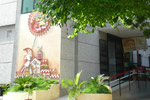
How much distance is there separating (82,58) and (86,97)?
488 cm

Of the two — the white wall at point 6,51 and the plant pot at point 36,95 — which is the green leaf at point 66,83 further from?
the white wall at point 6,51

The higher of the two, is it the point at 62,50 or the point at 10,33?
the point at 10,33

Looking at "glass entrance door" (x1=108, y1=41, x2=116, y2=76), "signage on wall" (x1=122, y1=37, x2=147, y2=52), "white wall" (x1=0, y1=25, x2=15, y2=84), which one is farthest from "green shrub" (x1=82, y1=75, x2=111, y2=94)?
"signage on wall" (x1=122, y1=37, x2=147, y2=52)

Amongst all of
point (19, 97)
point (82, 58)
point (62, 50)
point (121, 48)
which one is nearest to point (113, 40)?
point (121, 48)

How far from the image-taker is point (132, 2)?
19.2 feet

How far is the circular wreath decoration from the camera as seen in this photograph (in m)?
12.2

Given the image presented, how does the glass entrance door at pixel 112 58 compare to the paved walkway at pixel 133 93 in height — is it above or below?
above

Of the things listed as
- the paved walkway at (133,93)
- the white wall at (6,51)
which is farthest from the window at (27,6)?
the paved walkway at (133,93)

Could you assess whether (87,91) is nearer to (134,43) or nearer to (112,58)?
(112,58)

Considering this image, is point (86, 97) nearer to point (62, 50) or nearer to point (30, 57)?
point (62, 50)

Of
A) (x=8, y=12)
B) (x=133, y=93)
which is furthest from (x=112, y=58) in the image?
(x=8, y=12)

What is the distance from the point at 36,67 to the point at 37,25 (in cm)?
292

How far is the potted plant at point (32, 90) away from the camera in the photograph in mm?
8859

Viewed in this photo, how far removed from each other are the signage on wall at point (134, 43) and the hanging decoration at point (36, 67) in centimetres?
736
